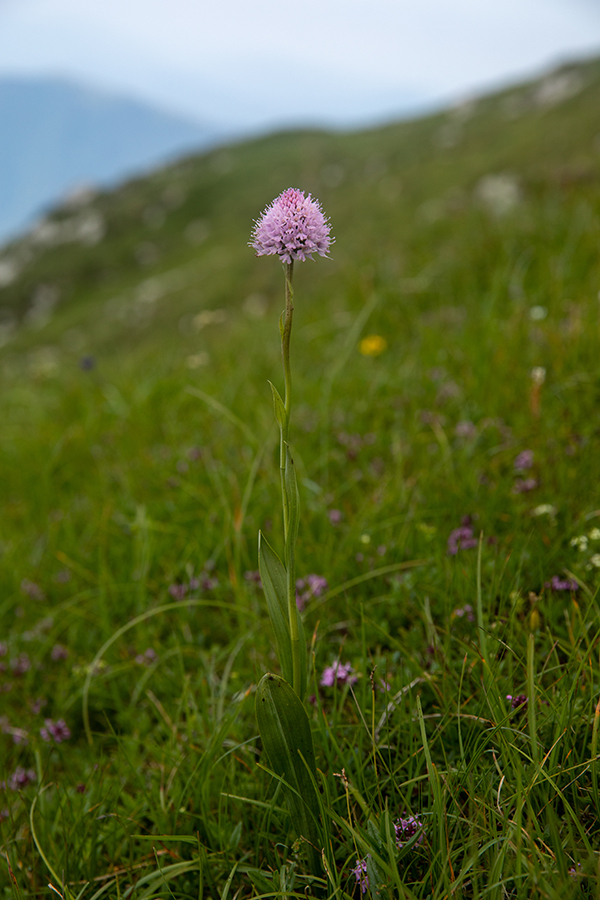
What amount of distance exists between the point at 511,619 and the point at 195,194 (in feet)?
262

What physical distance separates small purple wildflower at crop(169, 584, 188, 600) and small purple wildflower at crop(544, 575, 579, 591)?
4.41 ft

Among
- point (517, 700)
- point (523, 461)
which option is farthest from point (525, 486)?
point (517, 700)

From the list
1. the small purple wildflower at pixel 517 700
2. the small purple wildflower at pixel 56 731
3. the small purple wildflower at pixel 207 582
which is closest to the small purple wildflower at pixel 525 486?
the small purple wildflower at pixel 517 700

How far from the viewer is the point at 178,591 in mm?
2359

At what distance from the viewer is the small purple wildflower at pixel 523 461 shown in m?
2.44

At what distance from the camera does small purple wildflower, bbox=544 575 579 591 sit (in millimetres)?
1811

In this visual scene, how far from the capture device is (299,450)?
10.3 feet

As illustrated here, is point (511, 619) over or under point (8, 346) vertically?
under

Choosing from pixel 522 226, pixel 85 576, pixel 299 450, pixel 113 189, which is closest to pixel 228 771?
pixel 85 576

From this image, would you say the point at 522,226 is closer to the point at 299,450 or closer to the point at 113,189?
the point at 299,450

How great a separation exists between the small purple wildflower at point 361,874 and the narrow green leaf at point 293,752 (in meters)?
0.10

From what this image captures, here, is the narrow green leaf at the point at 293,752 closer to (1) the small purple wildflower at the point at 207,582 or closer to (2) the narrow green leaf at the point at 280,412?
(2) the narrow green leaf at the point at 280,412

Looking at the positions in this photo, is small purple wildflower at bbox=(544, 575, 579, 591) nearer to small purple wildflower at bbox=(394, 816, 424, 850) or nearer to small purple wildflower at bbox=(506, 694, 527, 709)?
small purple wildflower at bbox=(506, 694, 527, 709)

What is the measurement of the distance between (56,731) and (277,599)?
3.89 feet
